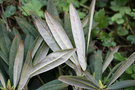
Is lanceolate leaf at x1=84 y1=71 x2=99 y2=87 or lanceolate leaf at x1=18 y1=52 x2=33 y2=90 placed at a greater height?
lanceolate leaf at x1=18 y1=52 x2=33 y2=90

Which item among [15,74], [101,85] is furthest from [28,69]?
[101,85]

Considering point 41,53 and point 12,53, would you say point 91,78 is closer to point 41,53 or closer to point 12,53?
point 41,53

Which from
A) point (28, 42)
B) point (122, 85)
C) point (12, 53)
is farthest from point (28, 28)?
point (122, 85)

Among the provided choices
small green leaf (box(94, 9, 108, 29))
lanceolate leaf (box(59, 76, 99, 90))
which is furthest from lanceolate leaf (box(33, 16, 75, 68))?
small green leaf (box(94, 9, 108, 29))

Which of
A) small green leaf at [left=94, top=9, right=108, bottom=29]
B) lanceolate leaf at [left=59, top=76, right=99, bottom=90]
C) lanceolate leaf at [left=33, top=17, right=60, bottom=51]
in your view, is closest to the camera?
lanceolate leaf at [left=59, top=76, right=99, bottom=90]

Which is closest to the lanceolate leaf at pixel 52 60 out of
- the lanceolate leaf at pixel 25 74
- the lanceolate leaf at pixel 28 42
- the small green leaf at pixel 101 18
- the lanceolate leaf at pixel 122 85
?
the lanceolate leaf at pixel 25 74

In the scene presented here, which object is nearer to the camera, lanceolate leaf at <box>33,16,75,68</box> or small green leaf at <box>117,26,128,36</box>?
lanceolate leaf at <box>33,16,75,68</box>

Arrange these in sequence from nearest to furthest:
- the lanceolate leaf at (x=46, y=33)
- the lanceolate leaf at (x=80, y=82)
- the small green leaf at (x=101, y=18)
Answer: the lanceolate leaf at (x=80, y=82), the lanceolate leaf at (x=46, y=33), the small green leaf at (x=101, y=18)

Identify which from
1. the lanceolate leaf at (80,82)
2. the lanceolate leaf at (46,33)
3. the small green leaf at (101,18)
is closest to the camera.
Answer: the lanceolate leaf at (80,82)

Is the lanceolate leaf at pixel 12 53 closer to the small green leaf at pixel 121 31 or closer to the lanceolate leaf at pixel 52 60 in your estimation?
the lanceolate leaf at pixel 52 60

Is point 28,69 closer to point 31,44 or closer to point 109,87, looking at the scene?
point 31,44

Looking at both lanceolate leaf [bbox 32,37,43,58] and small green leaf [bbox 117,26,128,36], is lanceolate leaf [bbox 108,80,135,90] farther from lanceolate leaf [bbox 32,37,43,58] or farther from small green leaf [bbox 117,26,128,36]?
small green leaf [bbox 117,26,128,36]
